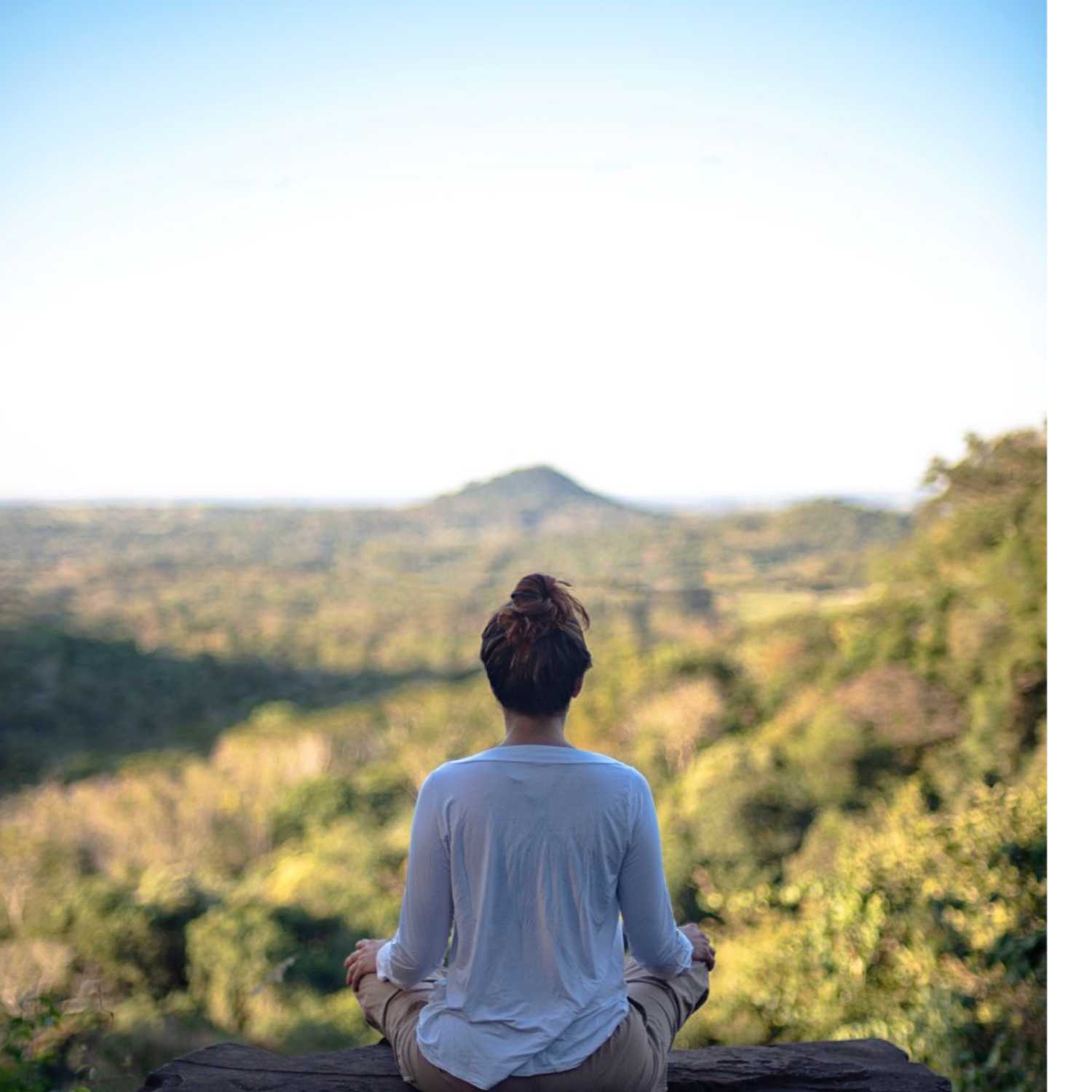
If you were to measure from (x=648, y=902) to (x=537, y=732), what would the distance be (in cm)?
29

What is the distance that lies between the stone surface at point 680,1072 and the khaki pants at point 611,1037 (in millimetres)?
89

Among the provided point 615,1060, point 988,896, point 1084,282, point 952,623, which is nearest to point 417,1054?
point 615,1060

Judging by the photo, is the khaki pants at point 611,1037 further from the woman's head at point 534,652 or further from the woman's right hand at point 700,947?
the woman's head at point 534,652

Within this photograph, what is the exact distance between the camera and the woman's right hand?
1575 mm

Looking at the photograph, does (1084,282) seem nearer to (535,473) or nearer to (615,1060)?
(615,1060)

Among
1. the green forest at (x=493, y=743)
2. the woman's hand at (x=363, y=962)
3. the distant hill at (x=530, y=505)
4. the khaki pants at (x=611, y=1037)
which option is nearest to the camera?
the khaki pants at (x=611, y=1037)

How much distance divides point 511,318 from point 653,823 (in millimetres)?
22115

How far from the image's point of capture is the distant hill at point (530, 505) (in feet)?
82.8

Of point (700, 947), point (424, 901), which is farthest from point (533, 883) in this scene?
point (700, 947)

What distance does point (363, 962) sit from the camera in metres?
1.57

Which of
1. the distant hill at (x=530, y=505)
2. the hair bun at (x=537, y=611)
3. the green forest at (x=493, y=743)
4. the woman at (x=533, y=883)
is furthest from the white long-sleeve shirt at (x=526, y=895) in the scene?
the distant hill at (x=530, y=505)

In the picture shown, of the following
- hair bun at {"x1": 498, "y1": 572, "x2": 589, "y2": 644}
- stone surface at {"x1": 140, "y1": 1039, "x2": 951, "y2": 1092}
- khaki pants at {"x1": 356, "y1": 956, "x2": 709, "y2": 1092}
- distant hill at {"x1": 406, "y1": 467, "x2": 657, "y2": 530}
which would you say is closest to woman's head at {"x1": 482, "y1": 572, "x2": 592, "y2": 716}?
hair bun at {"x1": 498, "y1": 572, "x2": 589, "y2": 644}

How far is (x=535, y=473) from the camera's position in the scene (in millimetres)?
26688

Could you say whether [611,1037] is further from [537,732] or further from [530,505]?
[530,505]
